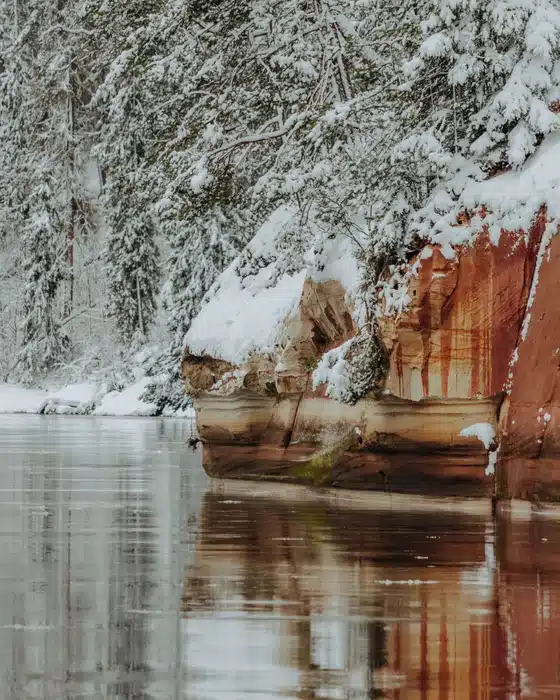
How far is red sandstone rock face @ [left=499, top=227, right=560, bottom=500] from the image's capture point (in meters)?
17.6

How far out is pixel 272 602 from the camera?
34.4 ft

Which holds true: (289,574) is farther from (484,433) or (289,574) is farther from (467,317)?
(467,317)

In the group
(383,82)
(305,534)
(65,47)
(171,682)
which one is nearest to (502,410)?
(305,534)

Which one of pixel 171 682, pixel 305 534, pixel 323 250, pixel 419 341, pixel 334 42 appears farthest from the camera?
pixel 334 42

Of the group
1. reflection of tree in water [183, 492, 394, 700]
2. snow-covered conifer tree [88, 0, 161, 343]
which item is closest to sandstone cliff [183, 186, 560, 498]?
reflection of tree in water [183, 492, 394, 700]

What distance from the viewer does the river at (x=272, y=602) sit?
777 cm

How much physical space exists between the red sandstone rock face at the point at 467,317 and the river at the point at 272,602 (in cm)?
160

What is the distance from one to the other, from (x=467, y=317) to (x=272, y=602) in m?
9.10

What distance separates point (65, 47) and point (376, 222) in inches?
1997

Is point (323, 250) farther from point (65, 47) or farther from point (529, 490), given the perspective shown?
point (65, 47)

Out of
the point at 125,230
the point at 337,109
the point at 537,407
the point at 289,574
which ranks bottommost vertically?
the point at 289,574

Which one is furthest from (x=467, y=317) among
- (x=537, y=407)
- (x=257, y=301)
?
(x=257, y=301)

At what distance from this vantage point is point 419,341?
19.6 metres

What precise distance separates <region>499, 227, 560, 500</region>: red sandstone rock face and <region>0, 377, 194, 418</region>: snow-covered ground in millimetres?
45171
